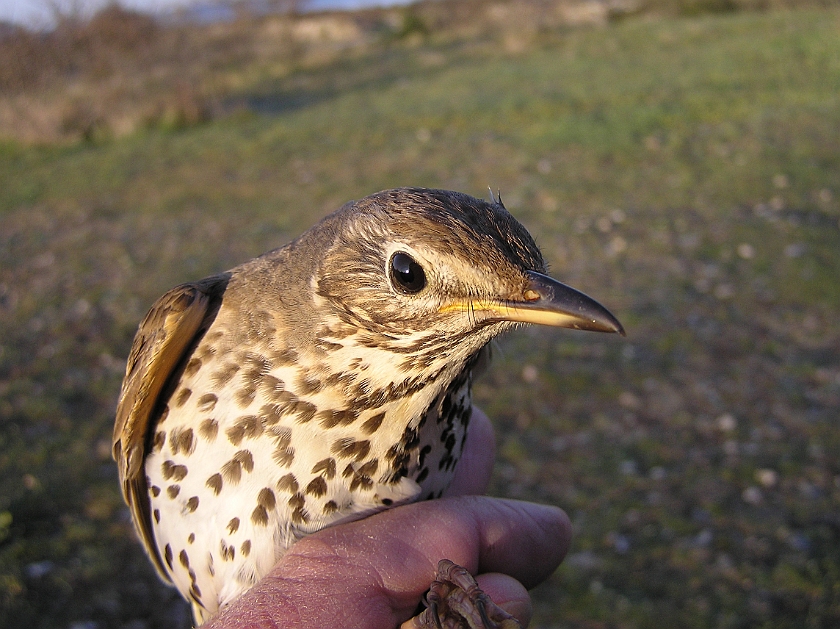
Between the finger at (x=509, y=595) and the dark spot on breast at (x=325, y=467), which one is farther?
the finger at (x=509, y=595)

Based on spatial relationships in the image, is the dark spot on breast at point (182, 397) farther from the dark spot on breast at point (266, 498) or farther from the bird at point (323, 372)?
the dark spot on breast at point (266, 498)

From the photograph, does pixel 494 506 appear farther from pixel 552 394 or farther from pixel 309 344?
pixel 552 394

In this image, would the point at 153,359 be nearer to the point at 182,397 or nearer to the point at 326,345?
the point at 182,397

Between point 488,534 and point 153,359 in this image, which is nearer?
point 153,359

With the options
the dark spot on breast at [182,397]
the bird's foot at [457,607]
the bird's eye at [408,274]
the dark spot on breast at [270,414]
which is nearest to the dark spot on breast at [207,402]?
the dark spot on breast at [182,397]

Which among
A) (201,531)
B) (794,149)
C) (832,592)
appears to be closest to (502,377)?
(832,592)

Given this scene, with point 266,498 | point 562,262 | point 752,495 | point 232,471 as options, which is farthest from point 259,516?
point 562,262

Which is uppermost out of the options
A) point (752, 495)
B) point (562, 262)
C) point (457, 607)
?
point (457, 607)

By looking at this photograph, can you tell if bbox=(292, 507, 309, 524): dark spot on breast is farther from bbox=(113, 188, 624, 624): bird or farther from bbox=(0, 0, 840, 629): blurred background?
bbox=(0, 0, 840, 629): blurred background
